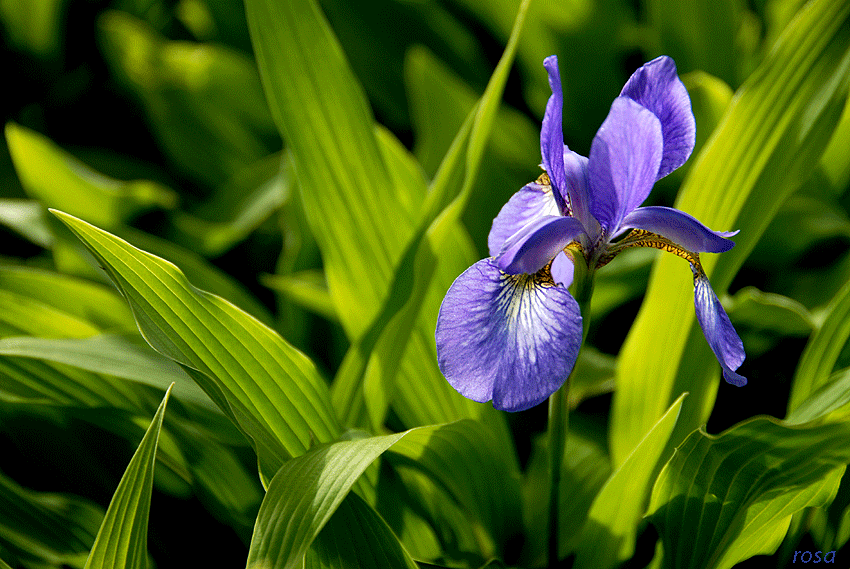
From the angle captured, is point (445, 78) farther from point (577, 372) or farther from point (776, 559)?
point (776, 559)

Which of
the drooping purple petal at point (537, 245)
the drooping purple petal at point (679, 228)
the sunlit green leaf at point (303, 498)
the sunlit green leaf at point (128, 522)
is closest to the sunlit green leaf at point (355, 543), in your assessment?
the sunlit green leaf at point (303, 498)

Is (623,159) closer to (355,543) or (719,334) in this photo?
(719,334)

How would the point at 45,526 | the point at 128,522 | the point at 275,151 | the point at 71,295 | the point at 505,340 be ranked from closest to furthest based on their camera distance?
the point at 505,340, the point at 128,522, the point at 45,526, the point at 71,295, the point at 275,151

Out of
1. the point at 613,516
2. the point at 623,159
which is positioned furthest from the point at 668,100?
the point at 613,516

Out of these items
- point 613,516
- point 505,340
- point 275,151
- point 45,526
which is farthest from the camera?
point 275,151

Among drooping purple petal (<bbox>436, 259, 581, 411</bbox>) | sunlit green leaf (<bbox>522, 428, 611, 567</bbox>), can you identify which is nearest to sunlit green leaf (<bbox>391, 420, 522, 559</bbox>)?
sunlit green leaf (<bbox>522, 428, 611, 567</bbox>)

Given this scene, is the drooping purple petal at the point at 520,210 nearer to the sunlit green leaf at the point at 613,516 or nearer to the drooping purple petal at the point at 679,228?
the drooping purple petal at the point at 679,228
